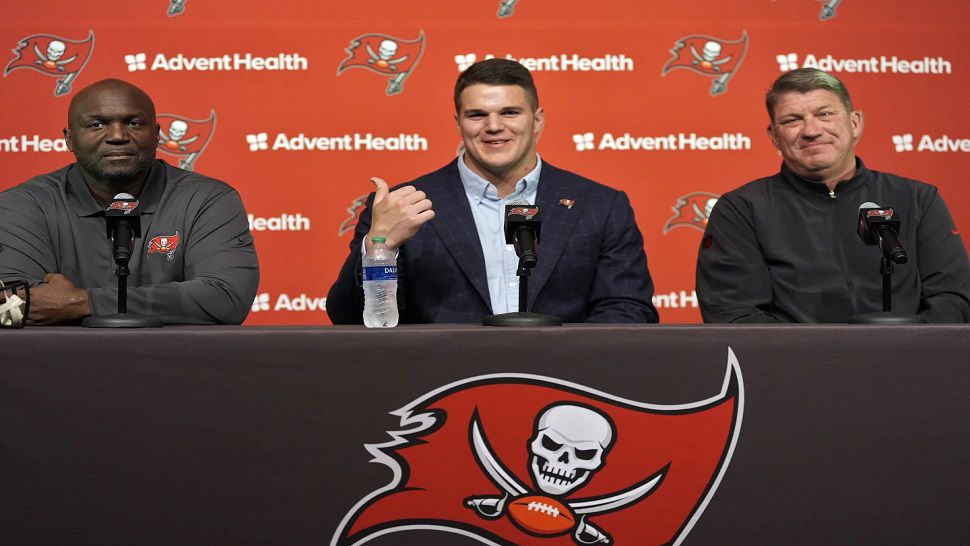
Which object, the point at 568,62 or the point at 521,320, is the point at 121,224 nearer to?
the point at 521,320

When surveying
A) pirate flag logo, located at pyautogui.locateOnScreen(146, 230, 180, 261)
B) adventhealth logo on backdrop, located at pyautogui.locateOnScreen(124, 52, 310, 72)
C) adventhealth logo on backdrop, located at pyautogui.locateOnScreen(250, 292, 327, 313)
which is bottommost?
adventhealth logo on backdrop, located at pyautogui.locateOnScreen(250, 292, 327, 313)

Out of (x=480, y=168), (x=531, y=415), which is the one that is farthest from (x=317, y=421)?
(x=480, y=168)

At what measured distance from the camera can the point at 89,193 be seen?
2.54m

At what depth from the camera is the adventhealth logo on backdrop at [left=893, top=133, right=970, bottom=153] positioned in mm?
3463

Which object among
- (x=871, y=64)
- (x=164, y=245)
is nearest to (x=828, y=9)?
(x=871, y=64)

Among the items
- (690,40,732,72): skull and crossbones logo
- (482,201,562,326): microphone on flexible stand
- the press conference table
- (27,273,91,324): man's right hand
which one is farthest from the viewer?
(690,40,732,72): skull and crossbones logo

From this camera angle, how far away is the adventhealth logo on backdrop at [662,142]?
3.46 m

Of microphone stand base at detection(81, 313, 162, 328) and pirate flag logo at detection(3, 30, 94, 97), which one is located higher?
pirate flag logo at detection(3, 30, 94, 97)

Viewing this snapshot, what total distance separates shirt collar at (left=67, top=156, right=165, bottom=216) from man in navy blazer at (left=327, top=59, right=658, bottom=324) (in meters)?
0.56

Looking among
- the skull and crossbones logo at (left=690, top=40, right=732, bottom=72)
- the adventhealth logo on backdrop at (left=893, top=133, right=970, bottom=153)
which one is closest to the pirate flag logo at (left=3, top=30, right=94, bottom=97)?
the skull and crossbones logo at (left=690, top=40, right=732, bottom=72)

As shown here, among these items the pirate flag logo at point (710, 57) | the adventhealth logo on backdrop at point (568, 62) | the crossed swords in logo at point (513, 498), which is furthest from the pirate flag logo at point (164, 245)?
the pirate flag logo at point (710, 57)

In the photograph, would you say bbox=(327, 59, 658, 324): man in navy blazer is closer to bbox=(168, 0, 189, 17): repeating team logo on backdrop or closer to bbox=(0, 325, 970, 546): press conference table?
bbox=(0, 325, 970, 546): press conference table

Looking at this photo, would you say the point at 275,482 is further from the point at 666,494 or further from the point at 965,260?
the point at 965,260

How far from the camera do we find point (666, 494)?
156cm
